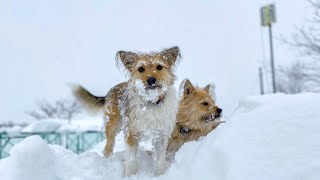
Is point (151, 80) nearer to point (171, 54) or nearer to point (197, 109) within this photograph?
point (171, 54)

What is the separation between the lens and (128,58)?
638cm

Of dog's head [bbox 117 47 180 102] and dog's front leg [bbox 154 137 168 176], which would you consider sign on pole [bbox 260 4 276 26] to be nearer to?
dog's head [bbox 117 47 180 102]

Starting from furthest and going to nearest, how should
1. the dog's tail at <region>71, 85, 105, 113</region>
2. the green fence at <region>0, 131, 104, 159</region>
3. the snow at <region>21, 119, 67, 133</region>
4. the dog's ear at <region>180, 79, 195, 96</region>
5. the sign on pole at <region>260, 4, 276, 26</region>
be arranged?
the sign on pole at <region>260, 4, 276, 26</region> < the snow at <region>21, 119, 67, 133</region> < the green fence at <region>0, 131, 104, 159</region> < the dog's tail at <region>71, 85, 105, 113</region> < the dog's ear at <region>180, 79, 195, 96</region>

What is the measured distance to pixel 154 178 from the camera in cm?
566

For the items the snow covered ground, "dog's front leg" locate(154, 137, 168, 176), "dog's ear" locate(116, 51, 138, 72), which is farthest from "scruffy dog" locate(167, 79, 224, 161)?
"dog's ear" locate(116, 51, 138, 72)


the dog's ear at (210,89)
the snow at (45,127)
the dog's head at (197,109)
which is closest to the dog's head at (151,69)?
the dog's head at (197,109)

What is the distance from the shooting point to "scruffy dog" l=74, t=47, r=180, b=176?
5.93 meters

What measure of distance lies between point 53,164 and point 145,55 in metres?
1.86

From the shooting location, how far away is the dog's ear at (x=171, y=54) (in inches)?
250

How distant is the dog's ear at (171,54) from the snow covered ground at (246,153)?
1261 millimetres

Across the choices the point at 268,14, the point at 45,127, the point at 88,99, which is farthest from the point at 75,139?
the point at 268,14

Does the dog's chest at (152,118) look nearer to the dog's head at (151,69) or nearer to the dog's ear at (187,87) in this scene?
the dog's head at (151,69)

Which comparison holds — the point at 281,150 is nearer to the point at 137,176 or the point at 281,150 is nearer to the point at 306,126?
the point at 306,126

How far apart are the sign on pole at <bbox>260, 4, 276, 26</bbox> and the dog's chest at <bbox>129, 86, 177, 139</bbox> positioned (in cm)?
2882
